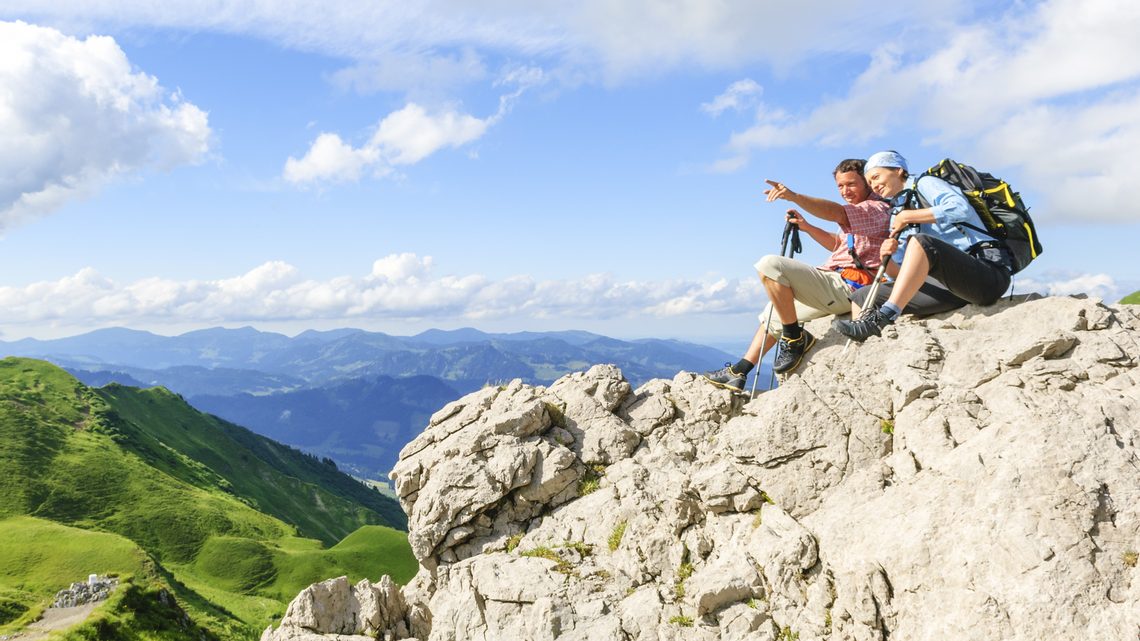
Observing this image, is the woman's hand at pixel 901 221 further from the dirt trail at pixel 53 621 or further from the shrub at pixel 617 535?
the dirt trail at pixel 53 621

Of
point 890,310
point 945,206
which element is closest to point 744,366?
point 890,310

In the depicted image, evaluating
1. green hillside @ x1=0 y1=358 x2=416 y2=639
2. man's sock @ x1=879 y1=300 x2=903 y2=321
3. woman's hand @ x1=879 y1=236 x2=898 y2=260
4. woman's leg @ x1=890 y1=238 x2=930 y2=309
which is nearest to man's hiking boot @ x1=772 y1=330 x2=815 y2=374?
man's sock @ x1=879 y1=300 x2=903 y2=321

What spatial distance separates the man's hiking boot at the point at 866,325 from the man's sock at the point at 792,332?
0.96 metres

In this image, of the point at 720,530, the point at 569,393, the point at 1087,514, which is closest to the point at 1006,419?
the point at 1087,514

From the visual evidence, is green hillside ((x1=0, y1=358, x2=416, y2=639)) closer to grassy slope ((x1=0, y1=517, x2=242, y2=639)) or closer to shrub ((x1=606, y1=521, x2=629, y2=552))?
grassy slope ((x1=0, y1=517, x2=242, y2=639))

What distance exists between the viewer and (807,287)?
14930 mm

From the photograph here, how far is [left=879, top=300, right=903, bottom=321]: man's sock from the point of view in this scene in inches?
543

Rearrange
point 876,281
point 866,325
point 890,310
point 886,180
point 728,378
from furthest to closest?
point 728,378
point 886,180
point 876,281
point 866,325
point 890,310

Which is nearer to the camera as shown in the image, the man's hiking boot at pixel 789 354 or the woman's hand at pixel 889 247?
the woman's hand at pixel 889 247

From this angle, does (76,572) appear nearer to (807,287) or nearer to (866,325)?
(807,287)

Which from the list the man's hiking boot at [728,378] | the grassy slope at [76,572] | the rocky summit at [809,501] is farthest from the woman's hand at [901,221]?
the grassy slope at [76,572]

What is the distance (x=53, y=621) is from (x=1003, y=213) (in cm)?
11170

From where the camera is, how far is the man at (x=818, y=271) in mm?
14570

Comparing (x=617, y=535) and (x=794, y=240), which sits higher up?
(x=794, y=240)
